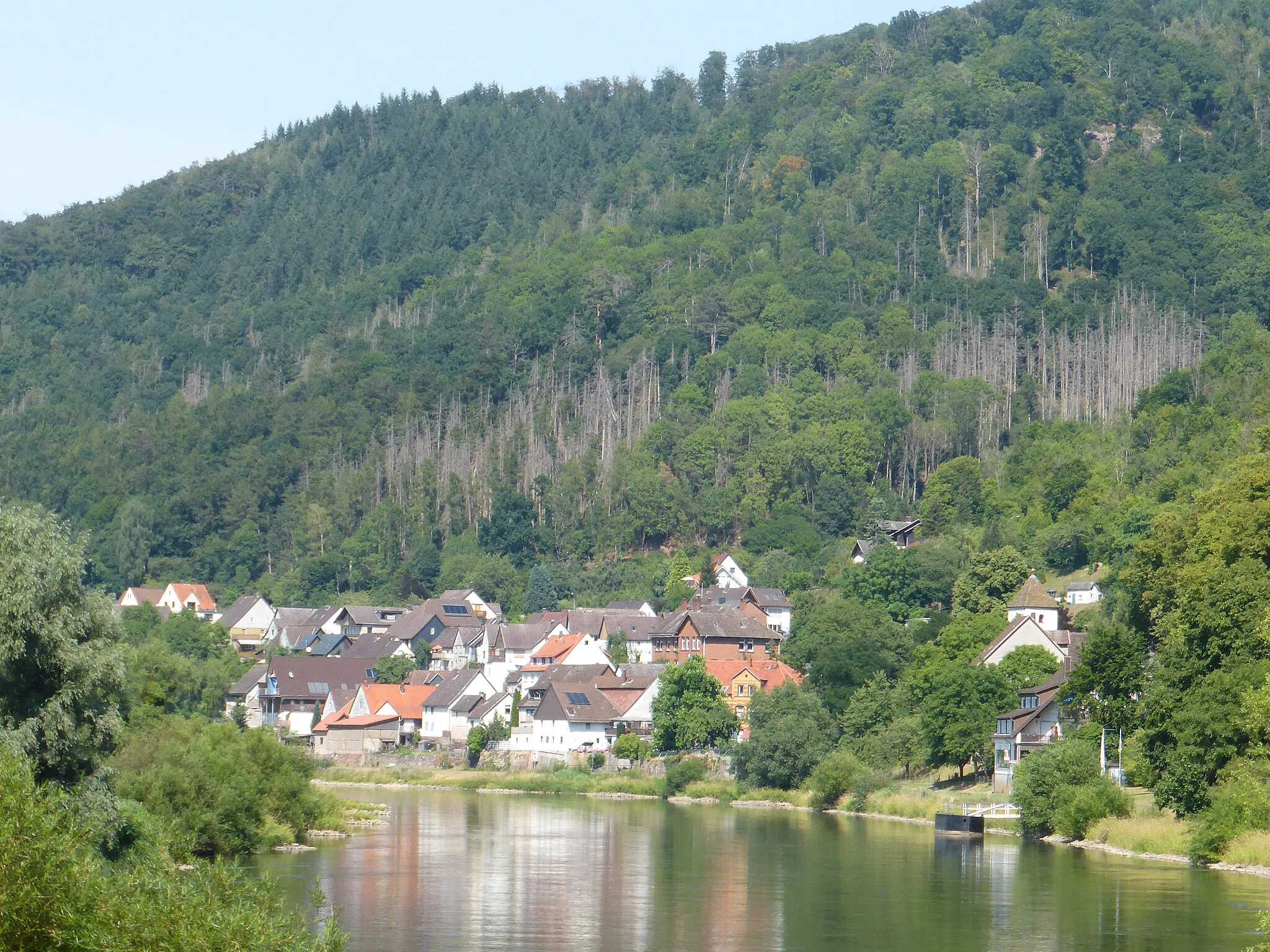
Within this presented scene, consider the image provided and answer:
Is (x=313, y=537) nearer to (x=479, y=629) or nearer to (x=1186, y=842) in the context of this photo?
(x=479, y=629)

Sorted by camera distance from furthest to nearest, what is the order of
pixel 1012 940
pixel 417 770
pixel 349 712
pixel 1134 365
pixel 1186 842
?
1. pixel 1134 365
2. pixel 349 712
3. pixel 417 770
4. pixel 1186 842
5. pixel 1012 940

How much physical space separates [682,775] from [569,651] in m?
30.0

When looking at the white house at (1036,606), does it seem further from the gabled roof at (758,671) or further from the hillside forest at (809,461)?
the gabled roof at (758,671)

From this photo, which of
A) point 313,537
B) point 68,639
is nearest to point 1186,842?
point 68,639

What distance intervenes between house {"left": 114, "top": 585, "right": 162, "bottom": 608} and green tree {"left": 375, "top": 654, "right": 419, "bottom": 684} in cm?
3346

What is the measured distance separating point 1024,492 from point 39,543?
101 m

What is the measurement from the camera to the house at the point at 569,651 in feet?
384

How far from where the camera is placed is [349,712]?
4537 inches

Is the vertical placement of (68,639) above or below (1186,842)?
above

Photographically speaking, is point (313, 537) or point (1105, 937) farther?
point (313, 537)

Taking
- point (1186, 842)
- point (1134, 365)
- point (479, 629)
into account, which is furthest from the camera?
point (1134, 365)

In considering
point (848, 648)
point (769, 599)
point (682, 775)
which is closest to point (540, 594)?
point (769, 599)

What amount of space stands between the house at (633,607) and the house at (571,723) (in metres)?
27.9

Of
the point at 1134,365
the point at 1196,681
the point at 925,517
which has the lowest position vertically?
the point at 1196,681
